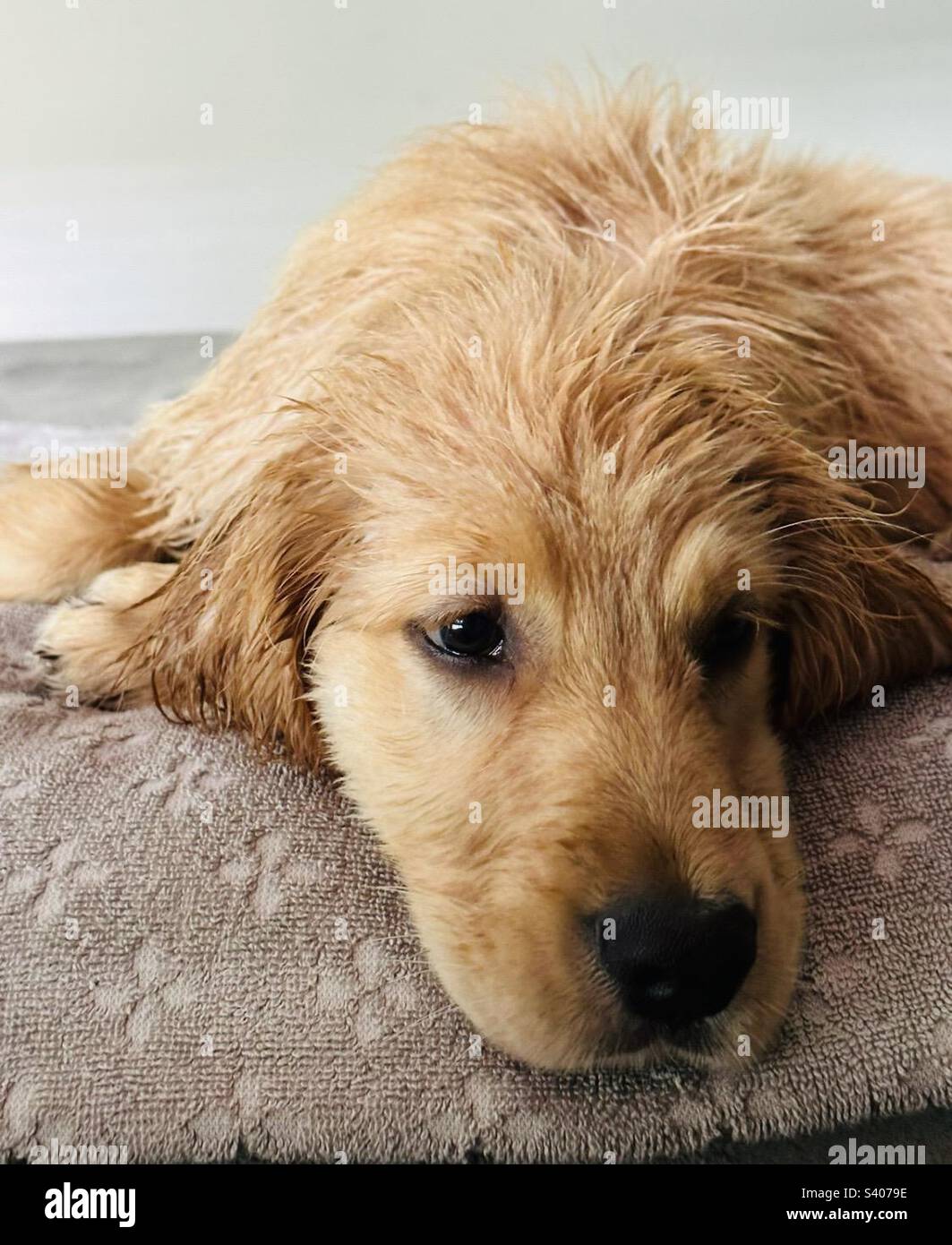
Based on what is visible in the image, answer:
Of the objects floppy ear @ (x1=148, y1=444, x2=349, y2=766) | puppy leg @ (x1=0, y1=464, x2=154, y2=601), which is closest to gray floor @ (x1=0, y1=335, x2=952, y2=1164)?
puppy leg @ (x1=0, y1=464, x2=154, y2=601)

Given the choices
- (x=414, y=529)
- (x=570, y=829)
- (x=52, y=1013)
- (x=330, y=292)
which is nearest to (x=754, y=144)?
(x=330, y=292)

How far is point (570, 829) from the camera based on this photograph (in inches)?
62.5

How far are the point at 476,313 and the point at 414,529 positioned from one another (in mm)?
423

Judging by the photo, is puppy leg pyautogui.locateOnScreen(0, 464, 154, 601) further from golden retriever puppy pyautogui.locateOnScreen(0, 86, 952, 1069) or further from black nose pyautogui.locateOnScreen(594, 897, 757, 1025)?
black nose pyautogui.locateOnScreen(594, 897, 757, 1025)

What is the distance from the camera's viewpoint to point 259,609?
200 centimetres

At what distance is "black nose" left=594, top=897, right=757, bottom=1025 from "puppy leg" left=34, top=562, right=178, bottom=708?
1.18 meters

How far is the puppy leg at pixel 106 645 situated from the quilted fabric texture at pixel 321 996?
36cm

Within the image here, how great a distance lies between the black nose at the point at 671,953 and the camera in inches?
57.1

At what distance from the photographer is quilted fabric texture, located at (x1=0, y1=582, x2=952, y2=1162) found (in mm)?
1581

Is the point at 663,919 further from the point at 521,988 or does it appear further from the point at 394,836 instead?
the point at 394,836
